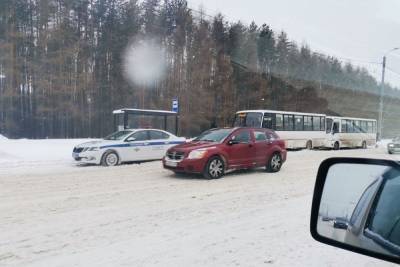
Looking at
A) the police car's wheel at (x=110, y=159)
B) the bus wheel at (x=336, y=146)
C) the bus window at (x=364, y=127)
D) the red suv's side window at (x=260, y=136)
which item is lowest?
the bus wheel at (x=336, y=146)

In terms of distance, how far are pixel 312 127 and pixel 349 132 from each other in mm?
5132

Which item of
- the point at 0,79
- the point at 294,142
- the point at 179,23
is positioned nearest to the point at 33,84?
the point at 0,79

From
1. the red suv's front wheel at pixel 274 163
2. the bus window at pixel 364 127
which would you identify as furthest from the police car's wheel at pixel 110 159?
the bus window at pixel 364 127

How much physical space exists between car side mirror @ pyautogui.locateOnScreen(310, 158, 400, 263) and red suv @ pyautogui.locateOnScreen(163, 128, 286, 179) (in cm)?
862

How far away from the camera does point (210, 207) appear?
23.7 ft

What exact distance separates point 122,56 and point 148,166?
29497mm

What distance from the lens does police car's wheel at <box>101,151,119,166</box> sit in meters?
14.0

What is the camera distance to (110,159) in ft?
46.5

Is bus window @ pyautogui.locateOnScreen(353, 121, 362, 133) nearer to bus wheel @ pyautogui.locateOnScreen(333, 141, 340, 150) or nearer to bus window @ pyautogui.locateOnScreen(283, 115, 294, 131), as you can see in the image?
bus wheel @ pyautogui.locateOnScreen(333, 141, 340, 150)

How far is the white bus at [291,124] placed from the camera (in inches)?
976

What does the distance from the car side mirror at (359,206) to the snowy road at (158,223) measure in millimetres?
2366

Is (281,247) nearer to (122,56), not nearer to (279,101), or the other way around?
(122,56)

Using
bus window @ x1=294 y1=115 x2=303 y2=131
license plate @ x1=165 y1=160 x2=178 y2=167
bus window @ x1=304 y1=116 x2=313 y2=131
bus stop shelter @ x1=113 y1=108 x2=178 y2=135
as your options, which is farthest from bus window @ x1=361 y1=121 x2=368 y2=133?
license plate @ x1=165 y1=160 x2=178 y2=167

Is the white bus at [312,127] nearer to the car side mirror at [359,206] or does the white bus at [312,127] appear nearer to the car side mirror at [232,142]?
the car side mirror at [232,142]
